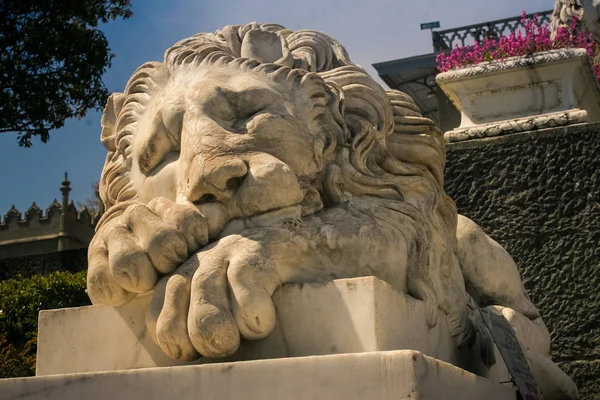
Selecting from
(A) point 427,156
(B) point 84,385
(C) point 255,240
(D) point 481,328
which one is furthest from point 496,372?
(B) point 84,385

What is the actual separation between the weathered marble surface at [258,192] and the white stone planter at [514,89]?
2.61m

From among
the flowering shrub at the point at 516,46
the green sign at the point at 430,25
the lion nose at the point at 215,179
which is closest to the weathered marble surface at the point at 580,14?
the flowering shrub at the point at 516,46

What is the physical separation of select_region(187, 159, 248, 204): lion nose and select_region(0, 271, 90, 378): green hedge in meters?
4.84

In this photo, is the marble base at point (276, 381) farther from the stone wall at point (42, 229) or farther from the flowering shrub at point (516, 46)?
the stone wall at point (42, 229)

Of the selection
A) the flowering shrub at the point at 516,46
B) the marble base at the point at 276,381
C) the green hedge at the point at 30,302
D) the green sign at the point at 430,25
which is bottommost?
the green hedge at the point at 30,302

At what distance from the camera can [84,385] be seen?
2729mm

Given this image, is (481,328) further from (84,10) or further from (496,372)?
(84,10)

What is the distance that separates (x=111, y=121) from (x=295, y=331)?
1379mm

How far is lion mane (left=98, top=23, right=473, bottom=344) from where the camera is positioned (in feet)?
10.7

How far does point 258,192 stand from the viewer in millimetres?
2955

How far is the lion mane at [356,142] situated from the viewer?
3.25 metres

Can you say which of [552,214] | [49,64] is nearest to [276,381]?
[552,214]

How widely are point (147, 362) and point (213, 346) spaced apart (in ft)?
1.30

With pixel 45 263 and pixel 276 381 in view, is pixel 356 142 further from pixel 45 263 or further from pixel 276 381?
pixel 45 263
